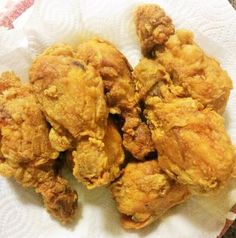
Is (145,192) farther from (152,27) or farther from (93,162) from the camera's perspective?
(152,27)

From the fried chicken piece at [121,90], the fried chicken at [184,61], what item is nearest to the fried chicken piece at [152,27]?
the fried chicken at [184,61]

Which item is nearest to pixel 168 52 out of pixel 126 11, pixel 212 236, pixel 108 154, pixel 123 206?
pixel 126 11

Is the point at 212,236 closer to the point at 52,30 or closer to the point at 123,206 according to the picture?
the point at 123,206

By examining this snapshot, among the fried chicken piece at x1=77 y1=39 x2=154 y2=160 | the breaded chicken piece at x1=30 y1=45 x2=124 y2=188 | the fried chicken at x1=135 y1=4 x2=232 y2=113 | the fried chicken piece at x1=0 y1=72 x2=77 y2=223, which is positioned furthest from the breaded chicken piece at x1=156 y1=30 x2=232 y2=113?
the fried chicken piece at x1=0 y1=72 x2=77 y2=223

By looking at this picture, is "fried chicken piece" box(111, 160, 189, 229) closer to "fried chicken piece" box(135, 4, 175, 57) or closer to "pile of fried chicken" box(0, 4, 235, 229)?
"pile of fried chicken" box(0, 4, 235, 229)

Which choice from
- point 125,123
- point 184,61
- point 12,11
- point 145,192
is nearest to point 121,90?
point 125,123

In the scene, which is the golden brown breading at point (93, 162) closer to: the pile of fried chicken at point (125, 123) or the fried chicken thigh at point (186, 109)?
the pile of fried chicken at point (125, 123)
